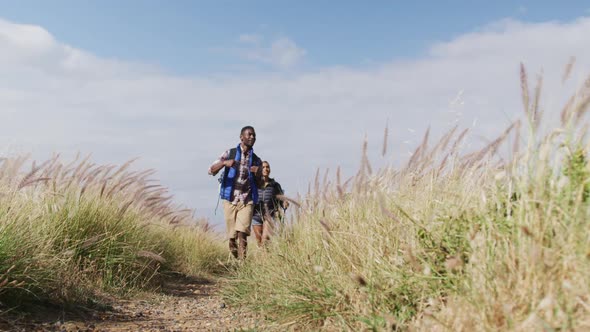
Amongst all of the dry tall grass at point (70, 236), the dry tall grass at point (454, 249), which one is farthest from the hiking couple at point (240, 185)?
the dry tall grass at point (454, 249)

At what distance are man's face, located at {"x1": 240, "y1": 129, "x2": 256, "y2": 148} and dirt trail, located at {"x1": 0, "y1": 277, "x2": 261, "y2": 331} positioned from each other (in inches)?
99.9

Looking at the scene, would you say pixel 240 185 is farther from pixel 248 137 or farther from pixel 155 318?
pixel 155 318

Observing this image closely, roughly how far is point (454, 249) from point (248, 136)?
17.9 feet

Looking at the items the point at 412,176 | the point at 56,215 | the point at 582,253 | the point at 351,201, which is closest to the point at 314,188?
the point at 351,201

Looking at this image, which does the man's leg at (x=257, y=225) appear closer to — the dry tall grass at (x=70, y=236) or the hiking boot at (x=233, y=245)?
the hiking boot at (x=233, y=245)

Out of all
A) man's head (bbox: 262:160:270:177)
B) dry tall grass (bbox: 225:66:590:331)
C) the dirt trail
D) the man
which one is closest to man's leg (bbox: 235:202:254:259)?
the man

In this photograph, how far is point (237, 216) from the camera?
8.12m

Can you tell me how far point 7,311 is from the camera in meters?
3.71

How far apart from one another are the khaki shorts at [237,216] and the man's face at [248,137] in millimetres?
849

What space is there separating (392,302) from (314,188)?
238 centimetres

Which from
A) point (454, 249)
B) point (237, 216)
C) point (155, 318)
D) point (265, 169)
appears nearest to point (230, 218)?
point (237, 216)

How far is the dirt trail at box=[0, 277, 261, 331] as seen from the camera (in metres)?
3.98

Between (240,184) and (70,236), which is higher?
(240,184)

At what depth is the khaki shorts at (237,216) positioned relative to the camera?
316 inches
